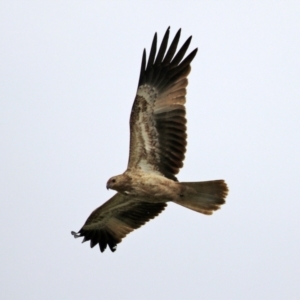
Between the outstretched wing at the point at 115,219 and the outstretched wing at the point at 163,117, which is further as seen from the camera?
the outstretched wing at the point at 115,219

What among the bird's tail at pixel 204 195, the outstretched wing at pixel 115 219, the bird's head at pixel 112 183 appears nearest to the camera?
the bird's head at pixel 112 183

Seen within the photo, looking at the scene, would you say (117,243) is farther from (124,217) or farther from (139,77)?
(139,77)

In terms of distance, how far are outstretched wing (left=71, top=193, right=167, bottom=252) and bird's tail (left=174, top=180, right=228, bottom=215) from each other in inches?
49.0

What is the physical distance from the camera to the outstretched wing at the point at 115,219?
607 inches

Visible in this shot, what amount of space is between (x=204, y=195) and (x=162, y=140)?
1.03m

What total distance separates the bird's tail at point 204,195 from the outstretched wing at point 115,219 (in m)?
1.24

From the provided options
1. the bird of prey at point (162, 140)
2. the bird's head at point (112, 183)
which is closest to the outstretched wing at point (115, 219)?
the bird of prey at point (162, 140)

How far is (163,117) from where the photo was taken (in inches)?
558

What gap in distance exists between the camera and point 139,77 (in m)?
14.5

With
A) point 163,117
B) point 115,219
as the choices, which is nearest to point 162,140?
point 163,117

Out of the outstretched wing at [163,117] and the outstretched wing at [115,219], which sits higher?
the outstretched wing at [163,117]

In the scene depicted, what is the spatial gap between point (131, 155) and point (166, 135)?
601 millimetres

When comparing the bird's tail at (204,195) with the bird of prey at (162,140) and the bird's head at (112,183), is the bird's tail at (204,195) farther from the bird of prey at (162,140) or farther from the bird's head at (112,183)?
the bird's head at (112,183)

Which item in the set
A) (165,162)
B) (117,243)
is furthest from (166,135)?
(117,243)
